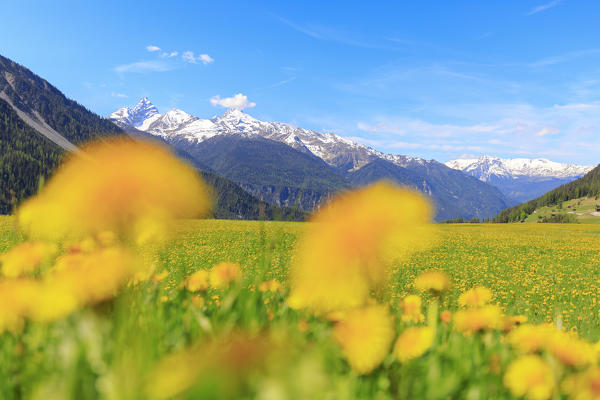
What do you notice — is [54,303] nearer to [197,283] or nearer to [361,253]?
[197,283]

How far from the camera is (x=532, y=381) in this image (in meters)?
1.32

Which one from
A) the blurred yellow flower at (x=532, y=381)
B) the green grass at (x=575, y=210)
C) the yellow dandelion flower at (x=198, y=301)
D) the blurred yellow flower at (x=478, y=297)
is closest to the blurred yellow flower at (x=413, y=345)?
the blurred yellow flower at (x=532, y=381)

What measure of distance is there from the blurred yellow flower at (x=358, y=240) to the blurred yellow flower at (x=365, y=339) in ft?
0.70

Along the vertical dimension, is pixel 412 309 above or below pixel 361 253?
below

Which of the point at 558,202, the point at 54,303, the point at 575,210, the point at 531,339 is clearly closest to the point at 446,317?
the point at 531,339

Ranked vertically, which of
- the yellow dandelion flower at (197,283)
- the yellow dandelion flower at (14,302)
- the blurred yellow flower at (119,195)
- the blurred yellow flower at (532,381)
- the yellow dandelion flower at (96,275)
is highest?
the blurred yellow flower at (119,195)

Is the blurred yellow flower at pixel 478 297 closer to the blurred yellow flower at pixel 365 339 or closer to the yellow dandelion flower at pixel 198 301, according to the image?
the blurred yellow flower at pixel 365 339

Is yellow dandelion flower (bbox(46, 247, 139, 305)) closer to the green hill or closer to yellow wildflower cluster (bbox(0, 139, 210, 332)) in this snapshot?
yellow wildflower cluster (bbox(0, 139, 210, 332))

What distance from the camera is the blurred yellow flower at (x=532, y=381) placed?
131 centimetres

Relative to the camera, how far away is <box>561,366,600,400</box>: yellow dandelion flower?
4.17 feet

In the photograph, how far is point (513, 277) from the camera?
15531 millimetres

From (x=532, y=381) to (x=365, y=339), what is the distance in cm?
64

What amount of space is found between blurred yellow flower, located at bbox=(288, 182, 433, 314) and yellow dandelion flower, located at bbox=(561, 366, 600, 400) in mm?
766

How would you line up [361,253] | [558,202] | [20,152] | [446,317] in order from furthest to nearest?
[558,202]
[20,152]
[446,317]
[361,253]
